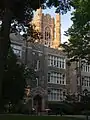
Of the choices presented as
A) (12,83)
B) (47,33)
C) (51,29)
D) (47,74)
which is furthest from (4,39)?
(47,33)

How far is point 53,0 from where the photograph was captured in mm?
22812

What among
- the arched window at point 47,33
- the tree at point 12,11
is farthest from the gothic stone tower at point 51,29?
the tree at point 12,11

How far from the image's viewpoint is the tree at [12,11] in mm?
20812

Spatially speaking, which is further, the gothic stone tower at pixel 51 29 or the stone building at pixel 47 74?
the gothic stone tower at pixel 51 29

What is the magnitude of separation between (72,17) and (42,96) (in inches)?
1200

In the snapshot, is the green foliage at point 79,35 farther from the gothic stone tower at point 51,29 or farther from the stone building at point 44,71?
the gothic stone tower at point 51,29

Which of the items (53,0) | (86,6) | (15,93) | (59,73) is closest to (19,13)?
(53,0)

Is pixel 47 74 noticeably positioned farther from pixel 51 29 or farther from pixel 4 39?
pixel 4 39

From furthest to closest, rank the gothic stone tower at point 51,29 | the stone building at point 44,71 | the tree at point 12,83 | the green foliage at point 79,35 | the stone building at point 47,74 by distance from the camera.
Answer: the gothic stone tower at point 51,29
the stone building at point 47,74
the stone building at point 44,71
the tree at point 12,83
the green foliage at point 79,35

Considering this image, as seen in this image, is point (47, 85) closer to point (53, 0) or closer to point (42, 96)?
point (42, 96)

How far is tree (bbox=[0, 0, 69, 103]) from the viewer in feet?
68.3

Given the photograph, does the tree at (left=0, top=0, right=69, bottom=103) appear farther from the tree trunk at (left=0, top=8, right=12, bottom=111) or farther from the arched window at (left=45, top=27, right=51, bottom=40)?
the arched window at (left=45, top=27, right=51, bottom=40)

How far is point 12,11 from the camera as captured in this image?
21.5 metres

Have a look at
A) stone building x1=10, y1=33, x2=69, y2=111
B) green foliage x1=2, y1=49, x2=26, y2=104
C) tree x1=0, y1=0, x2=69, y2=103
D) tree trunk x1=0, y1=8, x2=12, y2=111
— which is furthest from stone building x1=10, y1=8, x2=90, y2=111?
tree trunk x1=0, y1=8, x2=12, y2=111
